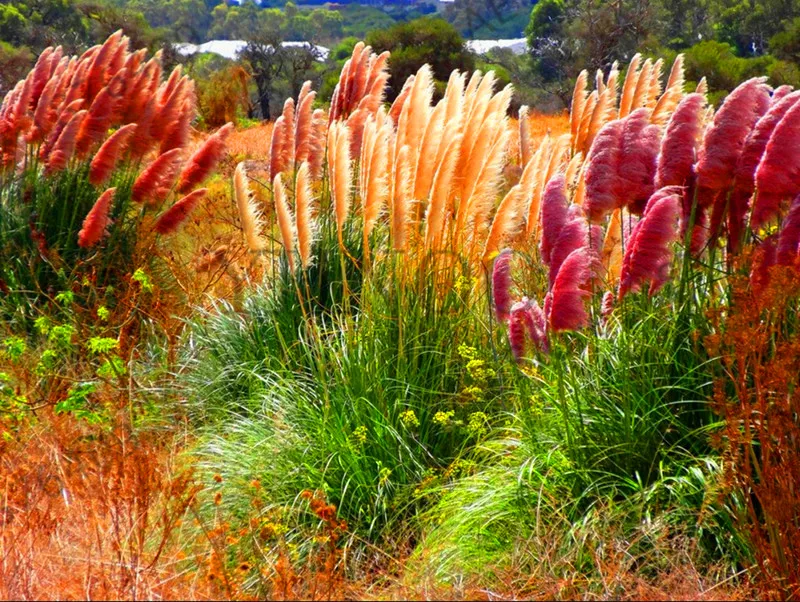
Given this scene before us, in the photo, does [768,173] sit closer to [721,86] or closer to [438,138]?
[438,138]

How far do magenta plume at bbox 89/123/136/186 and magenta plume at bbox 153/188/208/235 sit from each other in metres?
0.44

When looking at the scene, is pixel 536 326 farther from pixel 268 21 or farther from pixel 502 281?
pixel 268 21

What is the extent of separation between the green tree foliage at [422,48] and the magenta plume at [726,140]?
22.6 m

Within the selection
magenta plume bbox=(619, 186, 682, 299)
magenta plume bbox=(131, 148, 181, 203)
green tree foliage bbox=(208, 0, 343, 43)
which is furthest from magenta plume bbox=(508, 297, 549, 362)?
green tree foliage bbox=(208, 0, 343, 43)

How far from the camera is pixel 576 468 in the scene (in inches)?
144

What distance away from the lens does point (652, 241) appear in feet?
11.2

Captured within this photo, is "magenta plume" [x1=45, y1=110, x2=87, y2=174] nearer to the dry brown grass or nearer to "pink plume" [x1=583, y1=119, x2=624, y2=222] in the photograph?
the dry brown grass

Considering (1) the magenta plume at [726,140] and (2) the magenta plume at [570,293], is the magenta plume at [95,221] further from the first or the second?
(1) the magenta plume at [726,140]

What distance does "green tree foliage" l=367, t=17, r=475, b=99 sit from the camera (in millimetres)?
26094

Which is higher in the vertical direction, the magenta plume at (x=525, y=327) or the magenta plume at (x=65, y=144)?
the magenta plume at (x=65, y=144)

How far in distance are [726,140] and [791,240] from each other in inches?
16.2

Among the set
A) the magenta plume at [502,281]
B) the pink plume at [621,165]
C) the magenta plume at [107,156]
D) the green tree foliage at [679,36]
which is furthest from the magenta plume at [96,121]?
the green tree foliage at [679,36]

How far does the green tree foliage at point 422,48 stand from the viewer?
26.1 metres

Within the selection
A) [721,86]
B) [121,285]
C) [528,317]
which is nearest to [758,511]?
[528,317]
